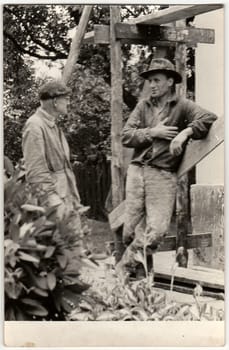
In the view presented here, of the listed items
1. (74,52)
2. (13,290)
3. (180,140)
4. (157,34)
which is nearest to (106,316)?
(13,290)

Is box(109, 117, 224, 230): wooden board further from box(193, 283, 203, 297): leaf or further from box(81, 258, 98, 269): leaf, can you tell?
box(193, 283, 203, 297): leaf

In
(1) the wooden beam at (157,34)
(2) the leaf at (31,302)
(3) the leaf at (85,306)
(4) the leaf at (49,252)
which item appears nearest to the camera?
(4) the leaf at (49,252)

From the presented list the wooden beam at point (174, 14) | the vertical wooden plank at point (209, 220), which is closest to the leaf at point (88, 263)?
the vertical wooden plank at point (209, 220)

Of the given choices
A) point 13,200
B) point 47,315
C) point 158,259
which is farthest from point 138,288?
point 13,200

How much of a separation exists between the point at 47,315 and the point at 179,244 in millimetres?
660

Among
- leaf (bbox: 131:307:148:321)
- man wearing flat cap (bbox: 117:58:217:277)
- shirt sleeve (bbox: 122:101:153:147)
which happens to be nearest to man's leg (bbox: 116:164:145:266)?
man wearing flat cap (bbox: 117:58:217:277)

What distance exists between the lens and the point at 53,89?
362 cm

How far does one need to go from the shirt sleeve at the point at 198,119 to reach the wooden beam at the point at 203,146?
0.02 metres

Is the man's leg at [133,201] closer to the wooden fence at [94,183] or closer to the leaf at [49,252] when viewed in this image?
the wooden fence at [94,183]

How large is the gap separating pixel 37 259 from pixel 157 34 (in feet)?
3.65

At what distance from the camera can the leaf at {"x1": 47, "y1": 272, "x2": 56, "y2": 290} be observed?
334cm

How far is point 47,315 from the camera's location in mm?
3500

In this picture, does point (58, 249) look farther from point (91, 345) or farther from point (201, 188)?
point (201, 188)

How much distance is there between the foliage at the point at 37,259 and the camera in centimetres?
333
